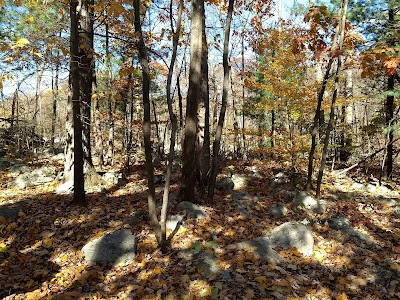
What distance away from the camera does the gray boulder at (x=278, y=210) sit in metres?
7.63

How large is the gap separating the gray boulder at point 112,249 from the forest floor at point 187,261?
14cm

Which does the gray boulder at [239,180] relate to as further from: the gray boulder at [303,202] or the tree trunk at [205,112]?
the gray boulder at [303,202]

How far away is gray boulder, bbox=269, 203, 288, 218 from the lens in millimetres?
7629

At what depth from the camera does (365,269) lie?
4812 mm

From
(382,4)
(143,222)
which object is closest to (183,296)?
(143,222)

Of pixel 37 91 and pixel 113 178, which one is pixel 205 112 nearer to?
pixel 113 178

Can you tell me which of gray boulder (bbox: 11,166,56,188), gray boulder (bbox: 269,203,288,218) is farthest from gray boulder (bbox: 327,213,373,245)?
gray boulder (bbox: 11,166,56,188)

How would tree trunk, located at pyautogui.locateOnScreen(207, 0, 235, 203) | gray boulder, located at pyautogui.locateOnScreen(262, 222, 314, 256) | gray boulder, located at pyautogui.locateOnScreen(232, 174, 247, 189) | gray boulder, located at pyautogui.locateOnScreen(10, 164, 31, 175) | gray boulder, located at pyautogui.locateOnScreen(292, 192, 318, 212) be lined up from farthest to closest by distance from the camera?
gray boulder, located at pyautogui.locateOnScreen(10, 164, 31, 175) → gray boulder, located at pyautogui.locateOnScreen(232, 174, 247, 189) → gray boulder, located at pyautogui.locateOnScreen(292, 192, 318, 212) → tree trunk, located at pyautogui.locateOnScreen(207, 0, 235, 203) → gray boulder, located at pyautogui.locateOnScreen(262, 222, 314, 256)

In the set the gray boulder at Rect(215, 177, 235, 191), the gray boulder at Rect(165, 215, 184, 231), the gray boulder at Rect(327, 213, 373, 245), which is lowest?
the gray boulder at Rect(327, 213, 373, 245)

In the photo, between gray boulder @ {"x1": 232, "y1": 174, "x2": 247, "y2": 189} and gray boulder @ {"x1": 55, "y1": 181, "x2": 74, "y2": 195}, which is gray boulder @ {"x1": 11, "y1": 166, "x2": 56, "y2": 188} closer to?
gray boulder @ {"x1": 55, "y1": 181, "x2": 74, "y2": 195}

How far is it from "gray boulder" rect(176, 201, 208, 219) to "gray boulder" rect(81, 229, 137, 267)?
5.01ft

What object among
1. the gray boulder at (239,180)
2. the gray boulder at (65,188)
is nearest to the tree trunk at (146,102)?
the gray boulder at (65,188)

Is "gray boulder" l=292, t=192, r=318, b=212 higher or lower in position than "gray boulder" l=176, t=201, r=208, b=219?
lower

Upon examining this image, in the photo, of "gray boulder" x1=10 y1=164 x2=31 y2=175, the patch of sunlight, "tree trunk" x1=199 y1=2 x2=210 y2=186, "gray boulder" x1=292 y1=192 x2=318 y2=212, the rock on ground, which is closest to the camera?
the patch of sunlight
